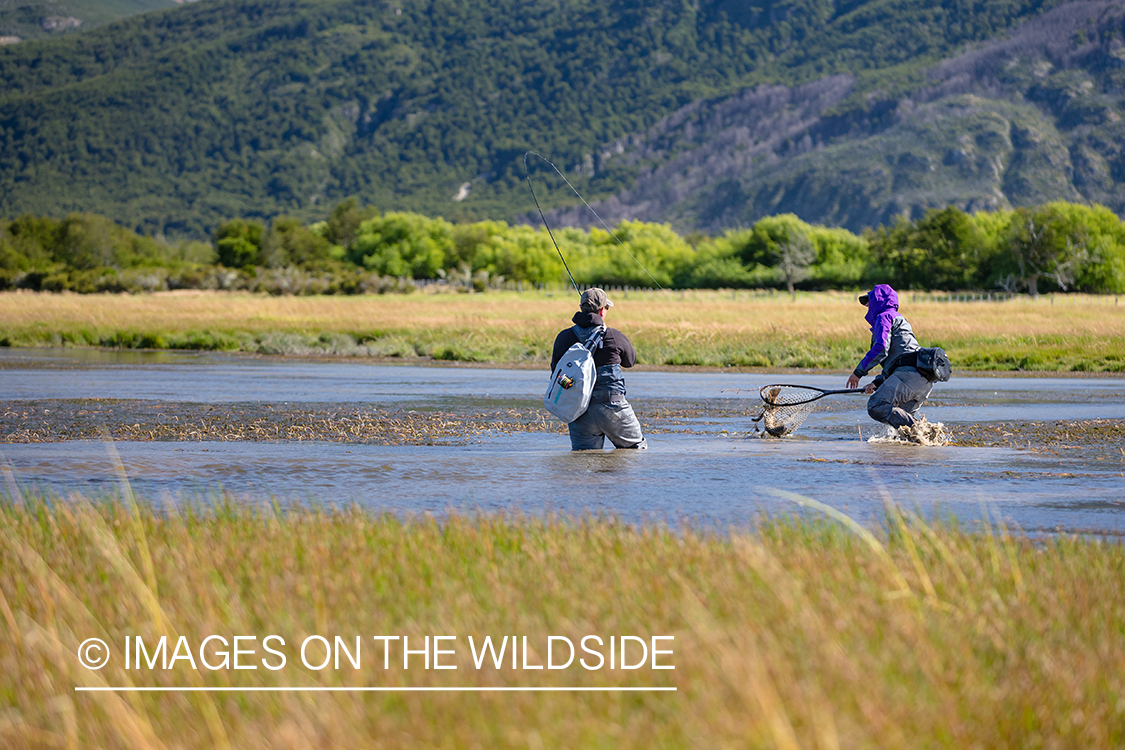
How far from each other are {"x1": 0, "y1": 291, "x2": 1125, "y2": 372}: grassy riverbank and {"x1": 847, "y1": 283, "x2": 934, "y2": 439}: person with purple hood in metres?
19.6

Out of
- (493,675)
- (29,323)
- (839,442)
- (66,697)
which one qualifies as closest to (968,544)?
(493,675)

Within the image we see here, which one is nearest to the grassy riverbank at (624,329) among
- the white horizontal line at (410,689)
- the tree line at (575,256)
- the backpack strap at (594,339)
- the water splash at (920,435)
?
the water splash at (920,435)

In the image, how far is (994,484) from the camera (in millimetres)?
12430

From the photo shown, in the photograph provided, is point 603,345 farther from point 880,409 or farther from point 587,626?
point 587,626

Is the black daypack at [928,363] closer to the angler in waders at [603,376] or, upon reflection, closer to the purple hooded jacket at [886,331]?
the purple hooded jacket at [886,331]

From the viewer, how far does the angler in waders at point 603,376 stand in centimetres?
1375

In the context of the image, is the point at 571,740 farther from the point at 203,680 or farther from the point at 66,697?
the point at 66,697

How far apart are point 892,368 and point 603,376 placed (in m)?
4.09

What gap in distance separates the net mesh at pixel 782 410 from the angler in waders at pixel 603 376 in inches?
122

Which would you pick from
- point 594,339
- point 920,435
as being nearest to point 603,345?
point 594,339

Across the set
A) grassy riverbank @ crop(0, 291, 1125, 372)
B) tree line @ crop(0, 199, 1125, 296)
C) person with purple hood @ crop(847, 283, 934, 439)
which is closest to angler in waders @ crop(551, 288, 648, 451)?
person with purple hood @ crop(847, 283, 934, 439)

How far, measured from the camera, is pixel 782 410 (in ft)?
56.6

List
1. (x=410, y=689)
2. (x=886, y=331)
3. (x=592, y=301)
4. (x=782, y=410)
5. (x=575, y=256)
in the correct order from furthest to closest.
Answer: (x=575, y=256)
(x=782, y=410)
(x=886, y=331)
(x=592, y=301)
(x=410, y=689)

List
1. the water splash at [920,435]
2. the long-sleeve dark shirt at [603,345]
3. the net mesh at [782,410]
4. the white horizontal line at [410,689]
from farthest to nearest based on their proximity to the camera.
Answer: the net mesh at [782,410] → the water splash at [920,435] → the long-sleeve dark shirt at [603,345] → the white horizontal line at [410,689]
